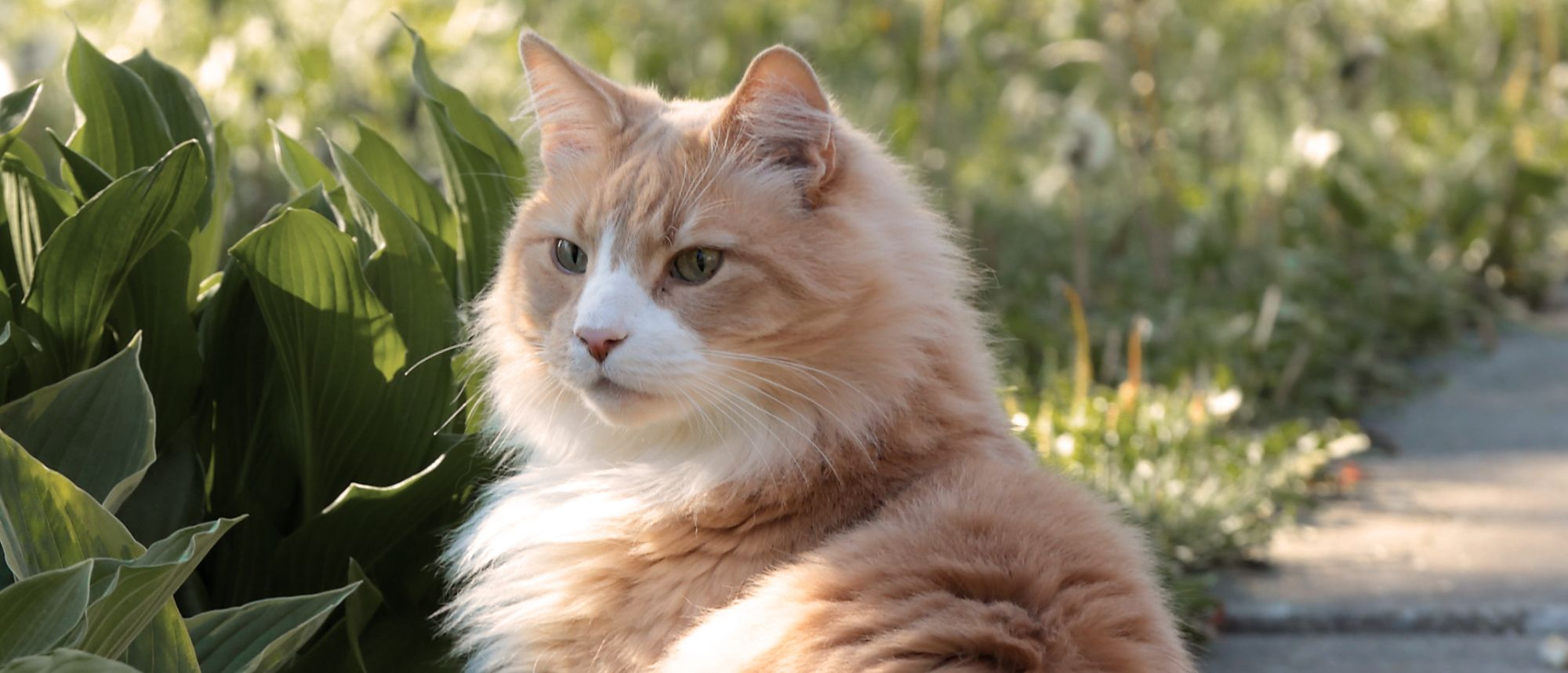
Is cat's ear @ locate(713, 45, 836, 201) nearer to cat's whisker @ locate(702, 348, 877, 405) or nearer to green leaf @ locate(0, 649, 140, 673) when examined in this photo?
cat's whisker @ locate(702, 348, 877, 405)

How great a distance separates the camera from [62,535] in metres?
1.57

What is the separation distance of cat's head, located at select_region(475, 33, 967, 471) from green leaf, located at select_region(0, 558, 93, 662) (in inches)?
26.5

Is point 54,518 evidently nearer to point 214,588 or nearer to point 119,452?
point 119,452

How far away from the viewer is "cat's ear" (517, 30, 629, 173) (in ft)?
6.77

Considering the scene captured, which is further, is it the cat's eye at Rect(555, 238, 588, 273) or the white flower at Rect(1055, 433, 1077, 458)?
the white flower at Rect(1055, 433, 1077, 458)

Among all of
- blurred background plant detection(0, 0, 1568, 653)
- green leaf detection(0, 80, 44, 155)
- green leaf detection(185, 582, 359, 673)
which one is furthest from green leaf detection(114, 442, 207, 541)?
blurred background plant detection(0, 0, 1568, 653)

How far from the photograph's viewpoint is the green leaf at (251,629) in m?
1.67

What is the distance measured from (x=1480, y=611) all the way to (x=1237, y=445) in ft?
2.48

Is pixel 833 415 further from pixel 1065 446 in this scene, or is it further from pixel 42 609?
pixel 1065 446

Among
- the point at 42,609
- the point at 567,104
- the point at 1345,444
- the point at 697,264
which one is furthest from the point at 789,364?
the point at 1345,444

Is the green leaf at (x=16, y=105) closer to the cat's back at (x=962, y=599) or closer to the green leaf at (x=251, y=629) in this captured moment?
the green leaf at (x=251, y=629)

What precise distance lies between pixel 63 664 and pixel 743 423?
0.89 meters

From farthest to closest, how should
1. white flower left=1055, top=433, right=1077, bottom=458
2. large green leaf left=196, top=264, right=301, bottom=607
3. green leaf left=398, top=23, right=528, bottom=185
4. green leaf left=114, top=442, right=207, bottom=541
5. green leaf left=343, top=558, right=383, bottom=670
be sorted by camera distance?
white flower left=1055, top=433, right=1077, bottom=458
green leaf left=398, top=23, right=528, bottom=185
large green leaf left=196, top=264, right=301, bottom=607
green leaf left=114, top=442, right=207, bottom=541
green leaf left=343, top=558, right=383, bottom=670

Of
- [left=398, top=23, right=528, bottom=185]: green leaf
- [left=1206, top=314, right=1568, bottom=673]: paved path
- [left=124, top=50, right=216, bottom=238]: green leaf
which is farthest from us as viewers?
[left=1206, top=314, right=1568, bottom=673]: paved path
